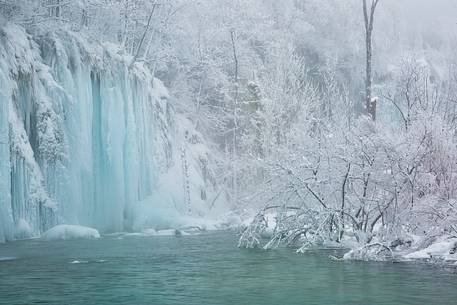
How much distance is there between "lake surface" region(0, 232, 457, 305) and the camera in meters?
10.7

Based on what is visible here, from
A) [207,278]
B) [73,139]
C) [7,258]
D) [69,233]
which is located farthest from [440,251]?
[73,139]

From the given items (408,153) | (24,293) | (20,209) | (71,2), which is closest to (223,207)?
(71,2)

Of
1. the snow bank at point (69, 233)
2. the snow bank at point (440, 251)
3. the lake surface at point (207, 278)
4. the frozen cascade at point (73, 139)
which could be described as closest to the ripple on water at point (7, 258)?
the lake surface at point (207, 278)

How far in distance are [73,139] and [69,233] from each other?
3.59 meters

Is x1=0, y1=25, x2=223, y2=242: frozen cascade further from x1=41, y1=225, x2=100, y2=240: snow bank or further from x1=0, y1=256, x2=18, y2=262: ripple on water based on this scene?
x1=0, y1=256, x2=18, y2=262: ripple on water

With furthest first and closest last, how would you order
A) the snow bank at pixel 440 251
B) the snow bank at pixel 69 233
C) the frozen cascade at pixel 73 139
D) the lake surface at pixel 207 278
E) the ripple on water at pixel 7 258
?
the snow bank at pixel 69 233 < the frozen cascade at pixel 73 139 < the ripple on water at pixel 7 258 < the snow bank at pixel 440 251 < the lake surface at pixel 207 278

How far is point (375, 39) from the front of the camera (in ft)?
160

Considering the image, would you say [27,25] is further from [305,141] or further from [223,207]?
[223,207]

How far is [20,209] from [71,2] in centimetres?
1004

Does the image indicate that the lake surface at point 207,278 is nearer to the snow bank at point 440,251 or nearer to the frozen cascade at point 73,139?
the snow bank at point 440,251

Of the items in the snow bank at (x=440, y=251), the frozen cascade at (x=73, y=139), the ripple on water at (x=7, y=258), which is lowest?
the snow bank at (x=440, y=251)

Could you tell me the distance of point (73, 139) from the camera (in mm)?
23594

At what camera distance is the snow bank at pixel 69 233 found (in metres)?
21.2

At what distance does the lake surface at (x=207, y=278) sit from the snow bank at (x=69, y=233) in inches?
104
